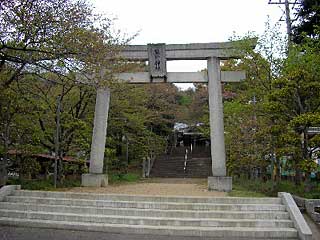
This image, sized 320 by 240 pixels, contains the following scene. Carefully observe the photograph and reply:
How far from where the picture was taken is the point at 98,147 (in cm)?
1479

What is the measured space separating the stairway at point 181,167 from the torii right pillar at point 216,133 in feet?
38.6

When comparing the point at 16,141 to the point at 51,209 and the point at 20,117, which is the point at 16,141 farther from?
the point at 51,209

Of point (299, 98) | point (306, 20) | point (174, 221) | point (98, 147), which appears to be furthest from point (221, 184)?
point (306, 20)

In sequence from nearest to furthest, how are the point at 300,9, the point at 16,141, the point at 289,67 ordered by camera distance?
the point at 289,67
the point at 16,141
the point at 300,9

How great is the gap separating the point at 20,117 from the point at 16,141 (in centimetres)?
103

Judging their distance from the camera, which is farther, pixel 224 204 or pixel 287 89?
pixel 287 89

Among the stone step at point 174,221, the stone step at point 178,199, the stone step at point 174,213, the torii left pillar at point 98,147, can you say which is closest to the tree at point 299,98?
the stone step at point 178,199

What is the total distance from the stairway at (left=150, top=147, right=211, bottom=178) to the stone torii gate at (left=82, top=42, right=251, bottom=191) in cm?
1191

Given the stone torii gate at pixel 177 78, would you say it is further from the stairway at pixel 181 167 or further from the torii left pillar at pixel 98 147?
the stairway at pixel 181 167

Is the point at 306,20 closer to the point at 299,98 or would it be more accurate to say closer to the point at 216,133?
the point at 299,98

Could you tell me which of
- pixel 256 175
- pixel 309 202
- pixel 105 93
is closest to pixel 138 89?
pixel 105 93

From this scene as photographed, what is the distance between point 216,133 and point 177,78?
291 centimetres

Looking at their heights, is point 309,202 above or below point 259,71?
below

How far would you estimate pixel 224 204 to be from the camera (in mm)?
9648
